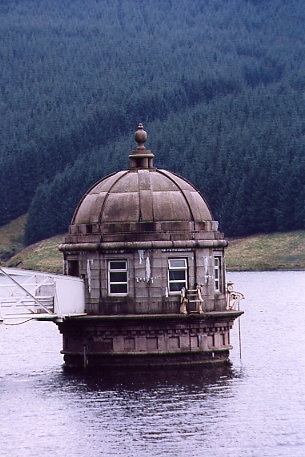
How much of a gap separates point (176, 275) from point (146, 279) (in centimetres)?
120

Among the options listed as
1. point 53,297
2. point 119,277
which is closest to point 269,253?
point 119,277

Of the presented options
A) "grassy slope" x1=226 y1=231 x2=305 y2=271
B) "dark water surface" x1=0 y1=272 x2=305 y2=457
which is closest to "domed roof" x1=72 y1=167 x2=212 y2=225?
"dark water surface" x1=0 y1=272 x2=305 y2=457

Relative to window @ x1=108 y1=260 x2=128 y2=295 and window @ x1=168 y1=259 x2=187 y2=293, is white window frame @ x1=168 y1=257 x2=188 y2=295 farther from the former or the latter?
window @ x1=108 y1=260 x2=128 y2=295

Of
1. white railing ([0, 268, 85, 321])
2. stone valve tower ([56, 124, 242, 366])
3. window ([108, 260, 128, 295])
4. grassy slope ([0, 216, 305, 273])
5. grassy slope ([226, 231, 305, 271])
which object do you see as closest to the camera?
white railing ([0, 268, 85, 321])

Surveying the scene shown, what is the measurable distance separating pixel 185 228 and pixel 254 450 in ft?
44.6

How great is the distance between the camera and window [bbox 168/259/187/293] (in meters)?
47.0

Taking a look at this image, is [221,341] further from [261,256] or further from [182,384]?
[261,256]

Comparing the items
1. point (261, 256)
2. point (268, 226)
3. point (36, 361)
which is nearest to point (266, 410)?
point (36, 361)

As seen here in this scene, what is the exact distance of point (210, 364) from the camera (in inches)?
1880

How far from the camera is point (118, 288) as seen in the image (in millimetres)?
47031

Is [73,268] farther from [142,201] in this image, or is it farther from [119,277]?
[142,201]

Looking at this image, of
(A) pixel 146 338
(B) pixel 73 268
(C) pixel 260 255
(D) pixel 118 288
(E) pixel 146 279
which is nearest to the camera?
(A) pixel 146 338

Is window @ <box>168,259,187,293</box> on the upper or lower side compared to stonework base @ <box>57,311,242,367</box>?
upper

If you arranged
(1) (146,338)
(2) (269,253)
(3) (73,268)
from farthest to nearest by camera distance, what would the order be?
(2) (269,253)
(3) (73,268)
(1) (146,338)
